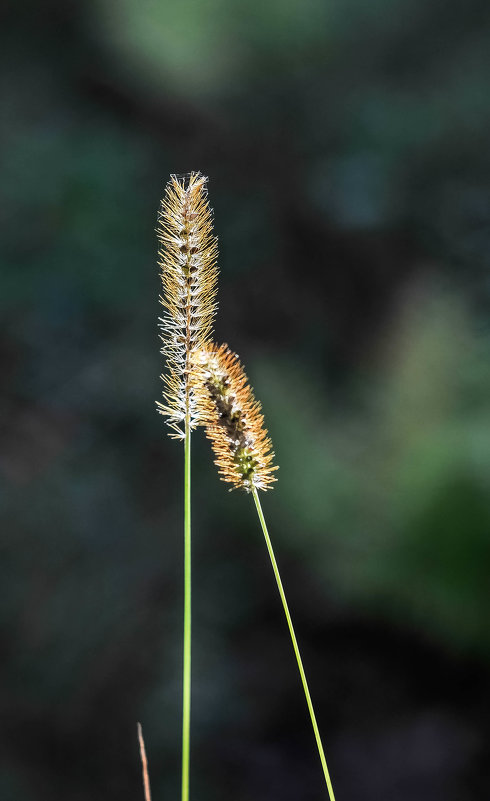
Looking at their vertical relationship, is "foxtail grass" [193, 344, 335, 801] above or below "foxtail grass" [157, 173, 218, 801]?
below

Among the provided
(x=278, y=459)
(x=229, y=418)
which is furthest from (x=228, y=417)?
(x=278, y=459)

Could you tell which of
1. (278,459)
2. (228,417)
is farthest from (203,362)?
(278,459)

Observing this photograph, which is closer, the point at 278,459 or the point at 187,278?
the point at 187,278

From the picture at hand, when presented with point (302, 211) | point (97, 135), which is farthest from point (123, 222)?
point (302, 211)

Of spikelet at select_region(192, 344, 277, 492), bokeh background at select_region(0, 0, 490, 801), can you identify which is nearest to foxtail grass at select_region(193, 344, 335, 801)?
spikelet at select_region(192, 344, 277, 492)

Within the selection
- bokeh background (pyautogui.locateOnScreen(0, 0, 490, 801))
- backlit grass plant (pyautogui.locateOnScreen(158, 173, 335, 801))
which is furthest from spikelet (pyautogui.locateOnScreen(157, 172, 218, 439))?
bokeh background (pyautogui.locateOnScreen(0, 0, 490, 801))

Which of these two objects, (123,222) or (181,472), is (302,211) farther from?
(181,472)

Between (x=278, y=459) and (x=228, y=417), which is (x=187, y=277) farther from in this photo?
(x=278, y=459)

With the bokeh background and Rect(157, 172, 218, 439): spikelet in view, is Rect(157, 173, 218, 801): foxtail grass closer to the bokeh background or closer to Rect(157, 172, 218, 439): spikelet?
Rect(157, 172, 218, 439): spikelet

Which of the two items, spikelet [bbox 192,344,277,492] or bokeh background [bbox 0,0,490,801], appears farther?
bokeh background [bbox 0,0,490,801]
